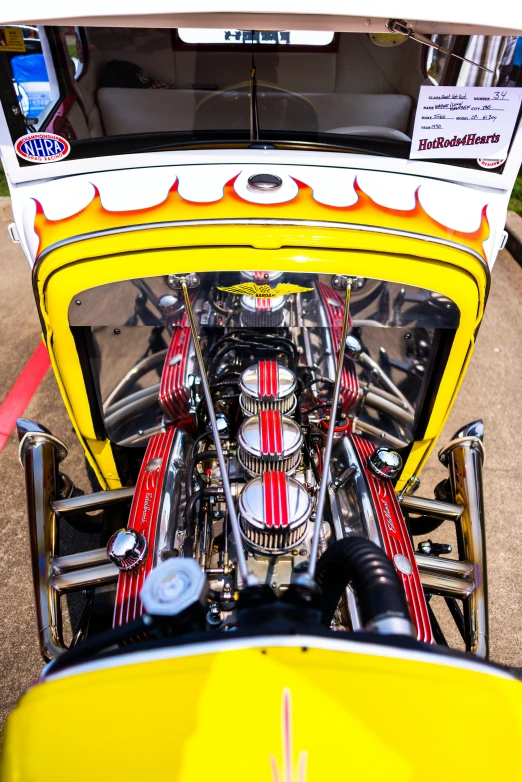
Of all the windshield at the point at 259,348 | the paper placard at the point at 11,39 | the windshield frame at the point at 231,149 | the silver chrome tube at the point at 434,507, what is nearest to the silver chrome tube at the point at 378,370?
the windshield at the point at 259,348

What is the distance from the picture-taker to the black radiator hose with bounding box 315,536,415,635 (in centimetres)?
105

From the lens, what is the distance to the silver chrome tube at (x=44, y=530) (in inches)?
76.4

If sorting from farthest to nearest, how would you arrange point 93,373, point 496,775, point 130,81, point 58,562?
point 130,81 → point 93,373 → point 58,562 → point 496,775

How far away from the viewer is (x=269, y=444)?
178 centimetres

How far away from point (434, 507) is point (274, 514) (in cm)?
103

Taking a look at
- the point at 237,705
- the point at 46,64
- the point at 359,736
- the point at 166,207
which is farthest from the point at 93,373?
the point at 359,736

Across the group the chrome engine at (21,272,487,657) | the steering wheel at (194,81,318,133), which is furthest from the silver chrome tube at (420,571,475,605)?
the steering wheel at (194,81,318,133)

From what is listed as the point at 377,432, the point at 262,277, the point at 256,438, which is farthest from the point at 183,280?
the point at 377,432

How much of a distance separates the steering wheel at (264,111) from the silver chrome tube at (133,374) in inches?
50.0

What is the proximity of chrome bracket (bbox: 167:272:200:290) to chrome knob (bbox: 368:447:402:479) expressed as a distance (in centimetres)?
94

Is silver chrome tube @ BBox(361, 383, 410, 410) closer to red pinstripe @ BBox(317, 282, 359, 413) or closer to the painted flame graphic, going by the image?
red pinstripe @ BBox(317, 282, 359, 413)

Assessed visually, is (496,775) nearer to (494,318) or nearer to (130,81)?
(130,81)

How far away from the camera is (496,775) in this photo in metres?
0.98

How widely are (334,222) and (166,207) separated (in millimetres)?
591
